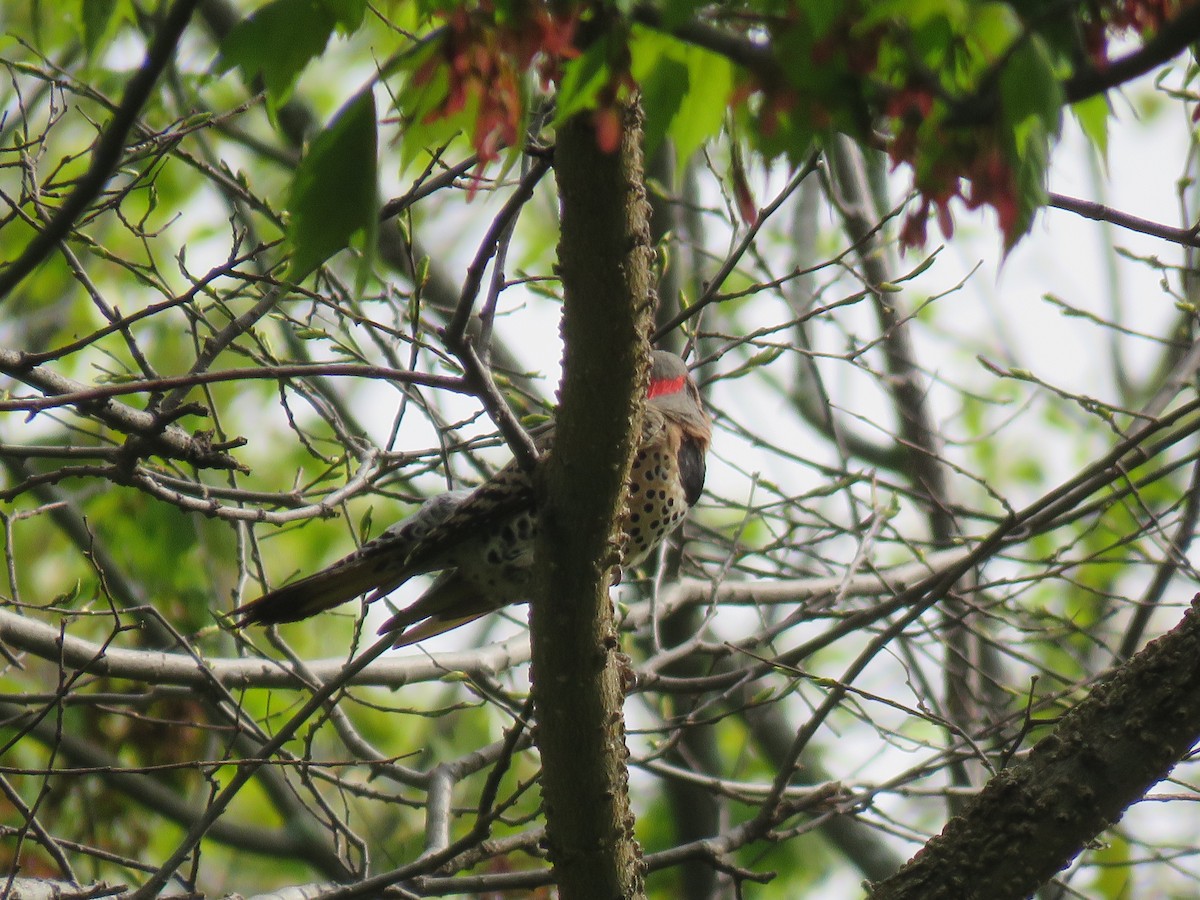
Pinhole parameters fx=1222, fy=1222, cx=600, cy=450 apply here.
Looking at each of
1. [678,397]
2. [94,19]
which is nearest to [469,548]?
[678,397]

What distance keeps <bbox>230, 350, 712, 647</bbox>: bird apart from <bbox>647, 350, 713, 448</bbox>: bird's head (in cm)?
16

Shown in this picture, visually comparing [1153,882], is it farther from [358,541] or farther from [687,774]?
[358,541]

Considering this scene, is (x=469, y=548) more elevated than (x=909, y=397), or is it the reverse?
(x=909, y=397)

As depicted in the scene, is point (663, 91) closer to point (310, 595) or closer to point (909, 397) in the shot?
point (310, 595)

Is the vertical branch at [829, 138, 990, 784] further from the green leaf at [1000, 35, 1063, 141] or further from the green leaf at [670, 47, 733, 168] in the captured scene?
the green leaf at [1000, 35, 1063, 141]

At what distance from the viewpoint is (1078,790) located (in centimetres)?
303

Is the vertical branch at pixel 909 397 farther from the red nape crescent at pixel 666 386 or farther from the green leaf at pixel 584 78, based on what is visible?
the green leaf at pixel 584 78

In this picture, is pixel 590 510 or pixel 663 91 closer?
pixel 663 91

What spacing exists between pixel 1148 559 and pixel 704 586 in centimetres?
207

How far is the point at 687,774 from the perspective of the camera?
4629 mm

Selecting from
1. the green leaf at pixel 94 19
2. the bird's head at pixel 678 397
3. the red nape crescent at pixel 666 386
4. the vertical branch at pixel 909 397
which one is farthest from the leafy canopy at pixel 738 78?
the vertical branch at pixel 909 397

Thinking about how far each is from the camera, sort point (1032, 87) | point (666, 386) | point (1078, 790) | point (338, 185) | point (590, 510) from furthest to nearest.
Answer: point (666, 386), point (1078, 790), point (590, 510), point (338, 185), point (1032, 87)

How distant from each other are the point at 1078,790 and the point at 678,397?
136 inches

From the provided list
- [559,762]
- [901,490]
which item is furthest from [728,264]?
[901,490]
